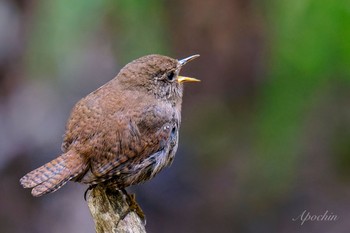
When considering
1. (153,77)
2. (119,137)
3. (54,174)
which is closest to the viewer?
(54,174)

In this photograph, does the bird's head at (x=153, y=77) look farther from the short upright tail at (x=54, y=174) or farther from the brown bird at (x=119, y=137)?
the short upright tail at (x=54, y=174)

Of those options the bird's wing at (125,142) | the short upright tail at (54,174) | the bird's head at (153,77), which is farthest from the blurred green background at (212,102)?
the short upright tail at (54,174)

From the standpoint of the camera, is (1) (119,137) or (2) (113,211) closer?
(2) (113,211)

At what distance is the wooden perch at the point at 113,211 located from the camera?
4117 mm

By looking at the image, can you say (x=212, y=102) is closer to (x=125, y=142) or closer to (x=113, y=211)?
(x=125, y=142)

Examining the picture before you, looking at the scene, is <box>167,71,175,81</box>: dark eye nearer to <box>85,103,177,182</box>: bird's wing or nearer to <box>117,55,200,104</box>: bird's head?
<box>117,55,200,104</box>: bird's head

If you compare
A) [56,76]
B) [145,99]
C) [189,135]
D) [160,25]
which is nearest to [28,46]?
[56,76]

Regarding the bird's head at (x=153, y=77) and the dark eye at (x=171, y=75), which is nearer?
the bird's head at (x=153, y=77)

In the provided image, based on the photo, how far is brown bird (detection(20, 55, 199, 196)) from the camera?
4.30m

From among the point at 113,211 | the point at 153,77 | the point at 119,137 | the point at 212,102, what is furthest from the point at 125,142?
the point at 212,102

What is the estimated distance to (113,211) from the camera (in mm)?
4273

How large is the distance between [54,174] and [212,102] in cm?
296

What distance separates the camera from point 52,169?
4266mm

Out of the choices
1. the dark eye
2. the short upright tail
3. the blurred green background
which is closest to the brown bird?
the short upright tail
